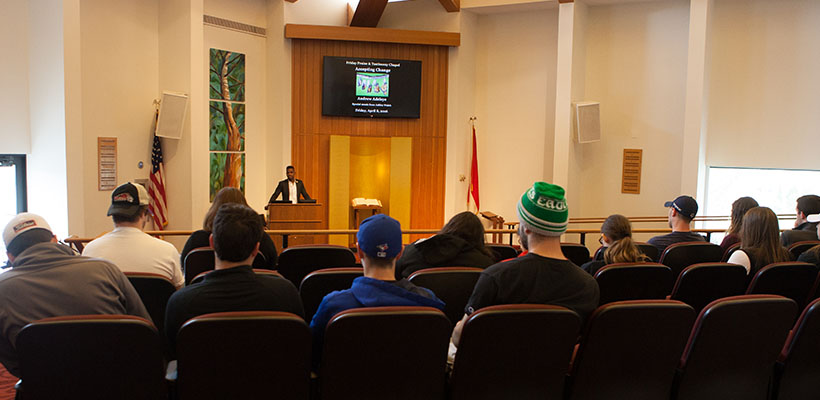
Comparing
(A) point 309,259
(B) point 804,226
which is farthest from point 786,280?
(A) point 309,259

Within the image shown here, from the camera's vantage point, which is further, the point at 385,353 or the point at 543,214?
the point at 543,214

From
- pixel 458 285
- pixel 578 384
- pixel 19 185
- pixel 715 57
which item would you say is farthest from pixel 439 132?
pixel 578 384

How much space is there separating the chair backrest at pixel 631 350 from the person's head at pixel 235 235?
132cm

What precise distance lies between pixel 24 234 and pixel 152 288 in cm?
62

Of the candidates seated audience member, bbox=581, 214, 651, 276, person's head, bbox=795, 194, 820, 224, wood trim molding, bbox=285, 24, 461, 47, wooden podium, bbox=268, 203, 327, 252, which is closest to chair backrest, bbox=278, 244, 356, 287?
seated audience member, bbox=581, 214, 651, 276

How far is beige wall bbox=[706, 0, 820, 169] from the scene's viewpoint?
9172 mm

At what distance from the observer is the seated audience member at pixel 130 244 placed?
11.9ft

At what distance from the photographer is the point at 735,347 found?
2.65 metres

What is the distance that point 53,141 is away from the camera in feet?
25.3

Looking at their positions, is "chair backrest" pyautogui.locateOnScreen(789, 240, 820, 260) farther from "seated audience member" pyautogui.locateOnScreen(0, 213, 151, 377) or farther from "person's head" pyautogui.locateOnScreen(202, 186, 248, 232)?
"seated audience member" pyautogui.locateOnScreen(0, 213, 151, 377)

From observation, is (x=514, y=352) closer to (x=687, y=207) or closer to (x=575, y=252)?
(x=575, y=252)

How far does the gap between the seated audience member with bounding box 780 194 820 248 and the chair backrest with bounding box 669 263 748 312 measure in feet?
5.59

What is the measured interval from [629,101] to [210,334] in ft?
31.4

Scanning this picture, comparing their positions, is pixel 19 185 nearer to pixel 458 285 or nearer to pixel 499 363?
pixel 458 285
